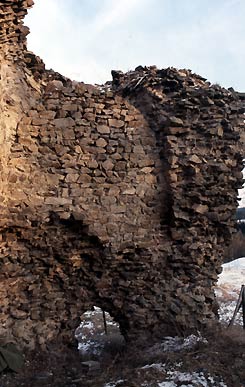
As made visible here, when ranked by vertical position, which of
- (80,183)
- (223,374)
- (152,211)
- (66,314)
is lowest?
(223,374)

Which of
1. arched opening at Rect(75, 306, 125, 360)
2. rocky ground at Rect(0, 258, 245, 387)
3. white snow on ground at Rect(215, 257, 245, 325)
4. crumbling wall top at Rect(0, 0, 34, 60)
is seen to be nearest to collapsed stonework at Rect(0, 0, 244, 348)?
crumbling wall top at Rect(0, 0, 34, 60)

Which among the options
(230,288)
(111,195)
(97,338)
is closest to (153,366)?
(111,195)

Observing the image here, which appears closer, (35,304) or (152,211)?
(35,304)

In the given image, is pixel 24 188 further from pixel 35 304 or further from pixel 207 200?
pixel 207 200

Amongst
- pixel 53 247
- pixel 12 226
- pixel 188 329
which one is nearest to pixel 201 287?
pixel 188 329

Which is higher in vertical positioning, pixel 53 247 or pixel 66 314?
pixel 53 247

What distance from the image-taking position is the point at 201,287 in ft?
24.9

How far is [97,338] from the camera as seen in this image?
10.7 metres

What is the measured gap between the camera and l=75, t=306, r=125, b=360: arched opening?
8305 millimetres

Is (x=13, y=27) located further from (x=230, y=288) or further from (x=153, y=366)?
(x=230, y=288)

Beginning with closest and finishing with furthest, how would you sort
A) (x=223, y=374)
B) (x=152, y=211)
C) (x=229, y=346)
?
(x=223, y=374)
(x=229, y=346)
(x=152, y=211)

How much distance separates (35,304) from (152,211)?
2484 mm

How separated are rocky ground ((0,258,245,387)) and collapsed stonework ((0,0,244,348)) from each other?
0.37 metres

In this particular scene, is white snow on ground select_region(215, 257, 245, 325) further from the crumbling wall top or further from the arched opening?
the crumbling wall top
